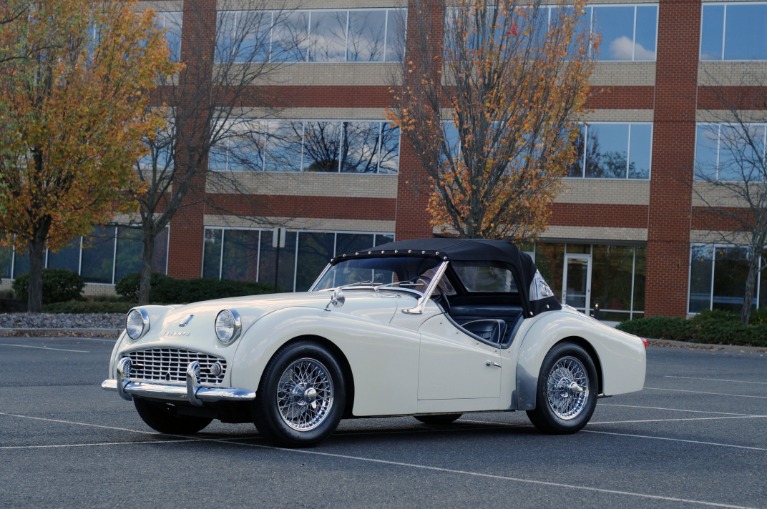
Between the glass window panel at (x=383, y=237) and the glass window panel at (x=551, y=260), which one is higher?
the glass window panel at (x=383, y=237)

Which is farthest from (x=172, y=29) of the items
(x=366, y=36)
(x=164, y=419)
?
(x=164, y=419)

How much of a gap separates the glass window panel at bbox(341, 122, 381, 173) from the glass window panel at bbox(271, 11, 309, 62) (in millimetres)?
2844

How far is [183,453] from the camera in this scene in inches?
299

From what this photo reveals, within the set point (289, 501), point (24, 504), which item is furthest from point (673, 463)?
point (24, 504)

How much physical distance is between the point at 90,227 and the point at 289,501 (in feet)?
68.5

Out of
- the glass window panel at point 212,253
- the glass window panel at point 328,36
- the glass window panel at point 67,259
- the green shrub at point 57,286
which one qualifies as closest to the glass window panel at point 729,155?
the glass window panel at point 328,36

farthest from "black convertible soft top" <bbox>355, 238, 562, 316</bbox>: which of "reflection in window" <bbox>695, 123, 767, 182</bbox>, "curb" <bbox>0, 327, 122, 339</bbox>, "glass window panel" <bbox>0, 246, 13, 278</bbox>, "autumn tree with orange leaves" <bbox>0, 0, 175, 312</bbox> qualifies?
"glass window panel" <bbox>0, 246, 13, 278</bbox>

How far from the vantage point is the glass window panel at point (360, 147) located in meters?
36.2

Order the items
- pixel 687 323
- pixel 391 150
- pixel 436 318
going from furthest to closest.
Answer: pixel 391 150
pixel 687 323
pixel 436 318

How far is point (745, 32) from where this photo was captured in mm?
33625

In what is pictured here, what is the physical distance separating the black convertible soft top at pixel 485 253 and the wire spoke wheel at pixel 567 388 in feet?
1.72

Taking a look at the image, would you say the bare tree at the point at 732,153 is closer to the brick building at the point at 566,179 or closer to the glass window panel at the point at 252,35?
the brick building at the point at 566,179

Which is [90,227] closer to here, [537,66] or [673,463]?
[537,66]

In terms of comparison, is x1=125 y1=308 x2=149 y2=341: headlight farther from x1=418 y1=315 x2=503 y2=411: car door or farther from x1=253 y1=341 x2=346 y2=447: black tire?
x1=418 y1=315 x2=503 y2=411: car door
